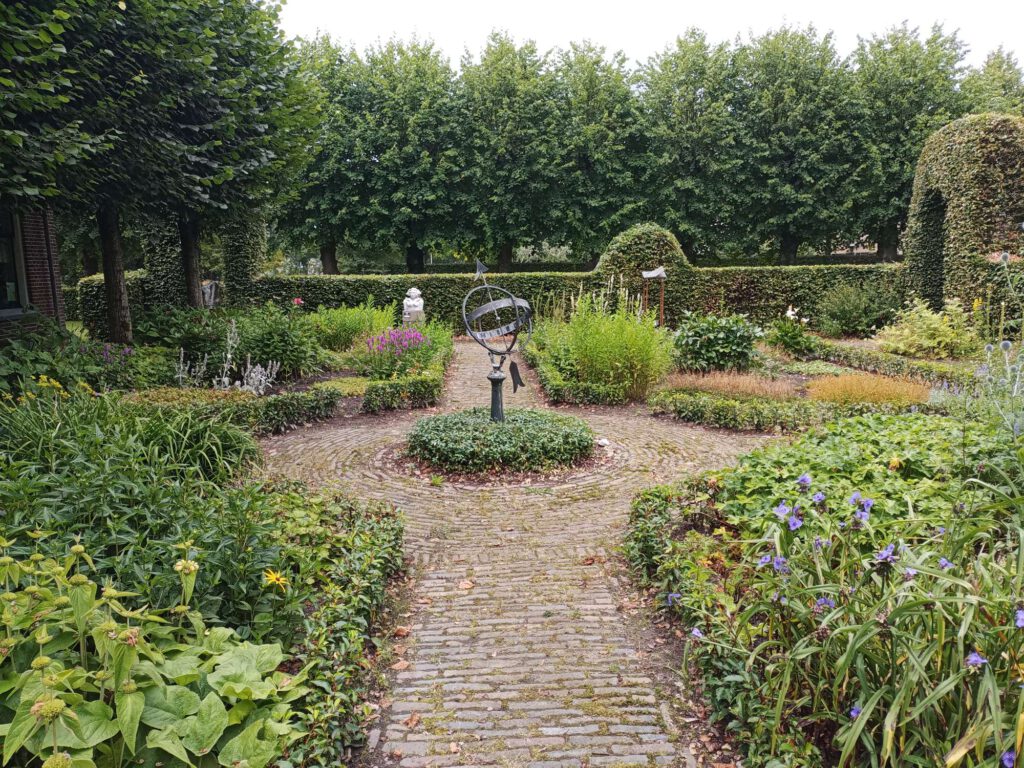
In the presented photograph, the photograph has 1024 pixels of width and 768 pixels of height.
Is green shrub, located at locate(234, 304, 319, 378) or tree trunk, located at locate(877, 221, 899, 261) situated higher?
tree trunk, located at locate(877, 221, 899, 261)

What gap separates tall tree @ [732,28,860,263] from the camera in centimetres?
2289

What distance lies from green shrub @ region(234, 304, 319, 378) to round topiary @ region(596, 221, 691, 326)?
9030 mm

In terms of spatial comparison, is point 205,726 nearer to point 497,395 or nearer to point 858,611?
A: point 858,611

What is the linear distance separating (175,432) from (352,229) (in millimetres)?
21646

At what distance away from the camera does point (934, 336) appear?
11.9 m

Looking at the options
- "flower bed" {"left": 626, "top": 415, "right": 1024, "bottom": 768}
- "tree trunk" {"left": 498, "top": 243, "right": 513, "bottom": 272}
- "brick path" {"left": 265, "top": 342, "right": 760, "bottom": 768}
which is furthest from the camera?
"tree trunk" {"left": 498, "top": 243, "right": 513, "bottom": 272}

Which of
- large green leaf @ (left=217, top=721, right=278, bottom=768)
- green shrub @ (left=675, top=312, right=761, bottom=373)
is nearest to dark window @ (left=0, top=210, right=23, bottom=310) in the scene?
green shrub @ (left=675, top=312, right=761, bottom=373)

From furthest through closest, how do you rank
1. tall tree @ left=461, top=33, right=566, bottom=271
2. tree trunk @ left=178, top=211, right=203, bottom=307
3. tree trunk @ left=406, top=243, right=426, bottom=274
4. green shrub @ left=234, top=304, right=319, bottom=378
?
tree trunk @ left=406, top=243, right=426, bottom=274 < tall tree @ left=461, top=33, right=566, bottom=271 < tree trunk @ left=178, top=211, right=203, bottom=307 < green shrub @ left=234, top=304, right=319, bottom=378

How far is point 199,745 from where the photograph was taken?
201 centimetres

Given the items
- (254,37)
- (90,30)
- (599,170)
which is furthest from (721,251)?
(90,30)

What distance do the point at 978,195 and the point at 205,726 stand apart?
1630cm

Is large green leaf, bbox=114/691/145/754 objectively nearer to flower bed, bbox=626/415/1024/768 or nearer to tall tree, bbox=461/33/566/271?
flower bed, bbox=626/415/1024/768

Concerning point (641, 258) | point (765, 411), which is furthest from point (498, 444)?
point (641, 258)

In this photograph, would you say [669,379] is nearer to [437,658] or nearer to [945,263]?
[437,658]
